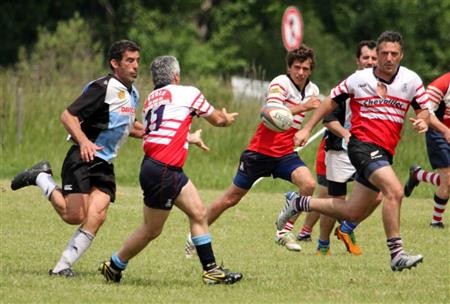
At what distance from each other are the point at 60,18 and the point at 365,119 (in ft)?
135

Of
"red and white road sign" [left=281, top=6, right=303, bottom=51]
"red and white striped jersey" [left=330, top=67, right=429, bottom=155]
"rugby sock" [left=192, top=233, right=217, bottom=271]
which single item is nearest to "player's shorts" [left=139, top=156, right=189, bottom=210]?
"rugby sock" [left=192, top=233, right=217, bottom=271]

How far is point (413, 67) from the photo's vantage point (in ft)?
157

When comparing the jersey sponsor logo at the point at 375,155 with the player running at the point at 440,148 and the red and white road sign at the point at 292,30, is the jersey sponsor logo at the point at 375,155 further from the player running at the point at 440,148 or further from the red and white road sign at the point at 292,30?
the red and white road sign at the point at 292,30

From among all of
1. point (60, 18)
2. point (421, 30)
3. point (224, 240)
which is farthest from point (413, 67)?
point (224, 240)

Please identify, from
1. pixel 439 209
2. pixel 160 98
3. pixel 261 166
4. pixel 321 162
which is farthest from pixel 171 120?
pixel 439 209

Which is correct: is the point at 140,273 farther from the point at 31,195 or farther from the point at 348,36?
the point at 348,36

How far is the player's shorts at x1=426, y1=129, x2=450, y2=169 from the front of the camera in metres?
16.0

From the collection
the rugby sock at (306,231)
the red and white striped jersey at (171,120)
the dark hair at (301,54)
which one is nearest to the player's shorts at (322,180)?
the rugby sock at (306,231)

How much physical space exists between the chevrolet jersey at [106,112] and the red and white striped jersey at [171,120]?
1.71ft

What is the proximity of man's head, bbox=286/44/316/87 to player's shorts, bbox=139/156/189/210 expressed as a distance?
3169 millimetres

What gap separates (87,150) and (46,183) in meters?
0.92

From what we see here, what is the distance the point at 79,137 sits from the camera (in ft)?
35.3

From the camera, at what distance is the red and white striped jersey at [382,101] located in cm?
1133

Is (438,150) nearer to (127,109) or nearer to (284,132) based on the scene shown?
(284,132)
